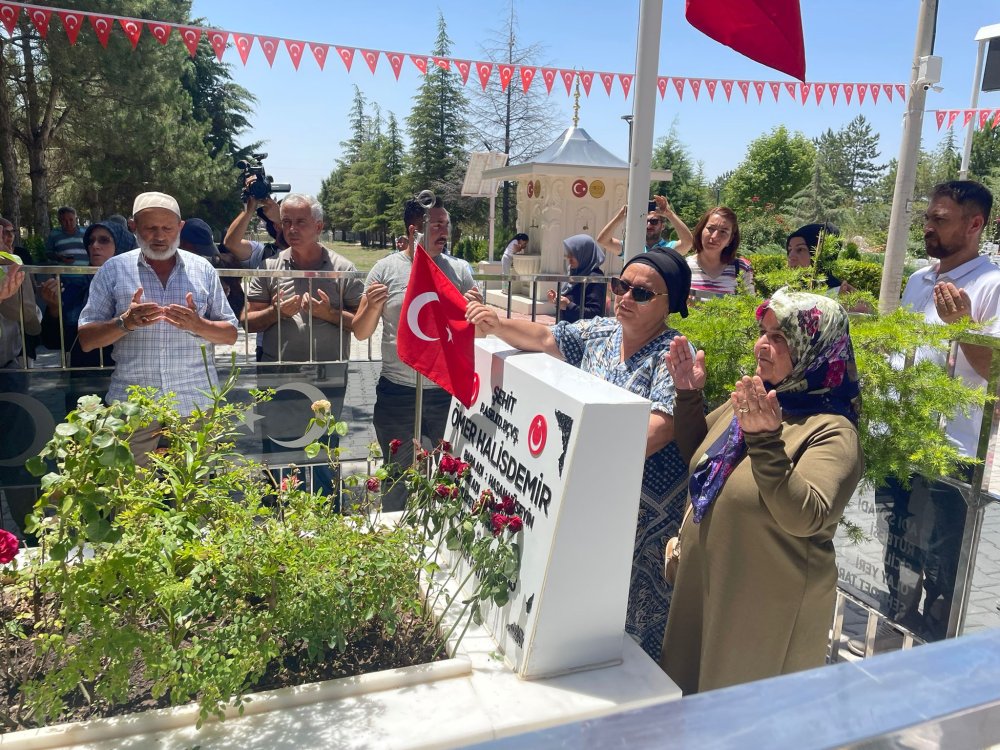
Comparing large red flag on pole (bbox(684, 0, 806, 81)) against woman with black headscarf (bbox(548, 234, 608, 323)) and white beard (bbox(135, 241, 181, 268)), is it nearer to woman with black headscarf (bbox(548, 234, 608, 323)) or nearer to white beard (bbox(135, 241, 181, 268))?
woman with black headscarf (bbox(548, 234, 608, 323))

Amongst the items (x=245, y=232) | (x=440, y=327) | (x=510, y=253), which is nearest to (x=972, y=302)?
(x=440, y=327)

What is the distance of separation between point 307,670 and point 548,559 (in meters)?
0.77

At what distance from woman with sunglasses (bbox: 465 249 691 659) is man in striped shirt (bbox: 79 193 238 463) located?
196cm

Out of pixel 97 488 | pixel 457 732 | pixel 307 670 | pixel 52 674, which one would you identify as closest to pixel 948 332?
pixel 457 732

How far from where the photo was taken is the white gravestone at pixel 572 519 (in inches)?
81.8

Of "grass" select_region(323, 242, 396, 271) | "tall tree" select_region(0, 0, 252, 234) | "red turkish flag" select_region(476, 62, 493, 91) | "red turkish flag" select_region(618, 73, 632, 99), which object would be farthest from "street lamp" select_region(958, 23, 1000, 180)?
"grass" select_region(323, 242, 396, 271)

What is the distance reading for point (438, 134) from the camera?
1832 inches

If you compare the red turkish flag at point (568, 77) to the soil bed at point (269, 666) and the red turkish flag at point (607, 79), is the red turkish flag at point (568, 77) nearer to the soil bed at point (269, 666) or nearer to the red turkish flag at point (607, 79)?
the red turkish flag at point (607, 79)

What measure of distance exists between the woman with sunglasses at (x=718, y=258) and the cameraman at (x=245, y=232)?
3090 mm

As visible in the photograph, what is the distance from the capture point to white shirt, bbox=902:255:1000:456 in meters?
2.81

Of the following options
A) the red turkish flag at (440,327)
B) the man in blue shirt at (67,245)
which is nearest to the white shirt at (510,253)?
the man in blue shirt at (67,245)

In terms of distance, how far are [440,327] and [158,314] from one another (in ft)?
4.48

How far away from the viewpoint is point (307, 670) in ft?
7.13

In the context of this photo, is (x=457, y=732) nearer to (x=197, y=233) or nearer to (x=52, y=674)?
(x=52, y=674)
